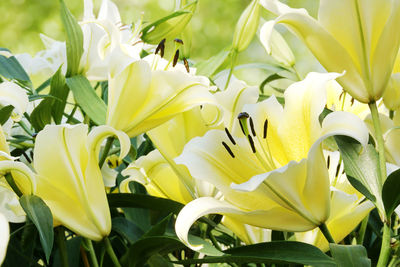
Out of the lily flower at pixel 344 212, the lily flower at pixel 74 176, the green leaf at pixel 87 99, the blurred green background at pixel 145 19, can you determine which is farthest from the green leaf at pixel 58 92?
the blurred green background at pixel 145 19

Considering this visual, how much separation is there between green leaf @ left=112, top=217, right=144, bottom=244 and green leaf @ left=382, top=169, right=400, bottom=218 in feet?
0.65

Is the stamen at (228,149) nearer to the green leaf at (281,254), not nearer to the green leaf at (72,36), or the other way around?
the green leaf at (281,254)

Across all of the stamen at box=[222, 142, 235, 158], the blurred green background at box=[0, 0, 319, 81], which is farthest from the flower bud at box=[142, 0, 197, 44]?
the blurred green background at box=[0, 0, 319, 81]

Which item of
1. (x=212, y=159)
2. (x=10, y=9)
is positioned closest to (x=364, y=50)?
(x=212, y=159)

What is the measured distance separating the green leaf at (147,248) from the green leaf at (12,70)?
204 millimetres

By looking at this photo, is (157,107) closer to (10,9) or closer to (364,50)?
(364,50)

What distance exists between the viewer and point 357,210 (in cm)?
40

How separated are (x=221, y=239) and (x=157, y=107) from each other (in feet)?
0.72

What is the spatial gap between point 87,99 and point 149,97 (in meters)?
0.07

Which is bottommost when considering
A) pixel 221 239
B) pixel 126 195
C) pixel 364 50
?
pixel 221 239

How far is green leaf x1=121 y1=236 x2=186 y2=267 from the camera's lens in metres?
0.38

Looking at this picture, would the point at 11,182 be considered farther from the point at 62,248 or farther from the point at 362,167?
the point at 362,167

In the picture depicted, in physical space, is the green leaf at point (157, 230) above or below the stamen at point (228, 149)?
below

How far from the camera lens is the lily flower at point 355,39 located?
380mm
